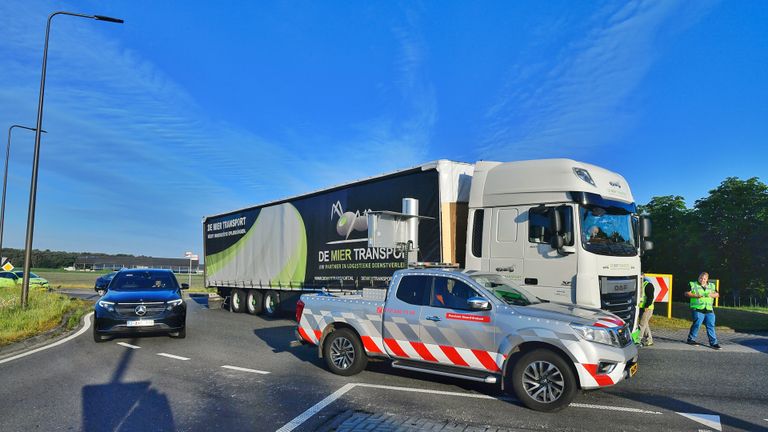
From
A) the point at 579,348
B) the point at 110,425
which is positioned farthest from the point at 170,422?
the point at 579,348

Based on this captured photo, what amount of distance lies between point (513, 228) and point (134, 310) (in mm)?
7523

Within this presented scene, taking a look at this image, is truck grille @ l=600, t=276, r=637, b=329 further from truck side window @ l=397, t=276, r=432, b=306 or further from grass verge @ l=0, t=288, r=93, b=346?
grass verge @ l=0, t=288, r=93, b=346

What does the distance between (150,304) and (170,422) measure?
18.4ft

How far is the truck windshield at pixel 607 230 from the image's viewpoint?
26.3 feet

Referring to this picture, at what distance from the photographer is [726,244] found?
37.3m

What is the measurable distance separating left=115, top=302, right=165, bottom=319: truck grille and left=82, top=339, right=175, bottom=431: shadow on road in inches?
117

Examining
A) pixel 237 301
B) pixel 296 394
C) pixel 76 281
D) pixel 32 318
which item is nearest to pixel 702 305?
pixel 296 394

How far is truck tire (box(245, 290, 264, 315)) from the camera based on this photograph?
55.3ft

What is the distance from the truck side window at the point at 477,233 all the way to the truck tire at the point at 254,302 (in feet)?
32.2

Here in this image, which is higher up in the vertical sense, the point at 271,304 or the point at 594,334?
the point at 594,334

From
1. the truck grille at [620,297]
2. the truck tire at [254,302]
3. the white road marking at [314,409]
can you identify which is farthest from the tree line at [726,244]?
the white road marking at [314,409]

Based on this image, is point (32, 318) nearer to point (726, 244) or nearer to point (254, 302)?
point (254, 302)

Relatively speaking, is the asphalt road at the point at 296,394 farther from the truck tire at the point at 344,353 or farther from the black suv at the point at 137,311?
the black suv at the point at 137,311

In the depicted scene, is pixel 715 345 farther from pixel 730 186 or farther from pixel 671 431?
pixel 730 186
